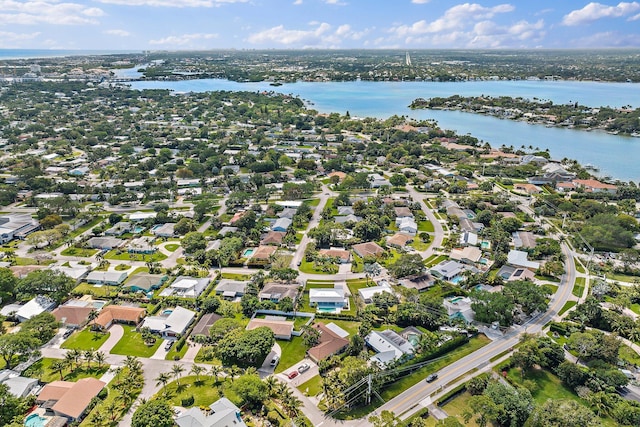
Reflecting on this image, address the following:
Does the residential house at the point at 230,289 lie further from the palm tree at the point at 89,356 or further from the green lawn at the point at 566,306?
the green lawn at the point at 566,306

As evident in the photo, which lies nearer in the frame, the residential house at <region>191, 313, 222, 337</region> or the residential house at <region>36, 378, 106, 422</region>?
the residential house at <region>36, 378, 106, 422</region>

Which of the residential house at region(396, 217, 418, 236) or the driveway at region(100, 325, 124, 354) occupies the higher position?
the residential house at region(396, 217, 418, 236)

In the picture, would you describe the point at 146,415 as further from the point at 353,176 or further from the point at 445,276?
the point at 353,176

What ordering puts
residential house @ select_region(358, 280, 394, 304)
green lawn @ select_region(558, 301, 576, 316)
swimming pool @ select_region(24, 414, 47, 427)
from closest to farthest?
1. swimming pool @ select_region(24, 414, 47, 427)
2. green lawn @ select_region(558, 301, 576, 316)
3. residential house @ select_region(358, 280, 394, 304)

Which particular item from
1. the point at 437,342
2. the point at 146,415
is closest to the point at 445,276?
the point at 437,342

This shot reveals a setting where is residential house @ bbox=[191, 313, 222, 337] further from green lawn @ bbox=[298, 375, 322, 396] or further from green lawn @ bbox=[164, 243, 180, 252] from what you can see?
green lawn @ bbox=[164, 243, 180, 252]

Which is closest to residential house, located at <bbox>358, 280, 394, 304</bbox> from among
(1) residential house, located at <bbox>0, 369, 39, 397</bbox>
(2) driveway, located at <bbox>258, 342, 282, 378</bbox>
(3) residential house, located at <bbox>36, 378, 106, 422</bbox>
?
(2) driveway, located at <bbox>258, 342, 282, 378</bbox>

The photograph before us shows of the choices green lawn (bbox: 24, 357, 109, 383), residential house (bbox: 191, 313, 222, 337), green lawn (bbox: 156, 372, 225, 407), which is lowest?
green lawn (bbox: 156, 372, 225, 407)

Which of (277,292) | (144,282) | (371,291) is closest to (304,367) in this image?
(277,292)
